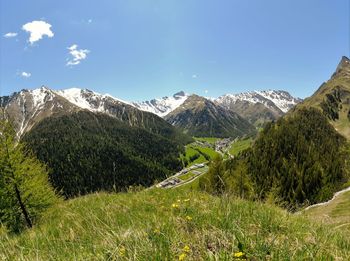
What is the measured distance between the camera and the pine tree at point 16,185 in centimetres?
2570

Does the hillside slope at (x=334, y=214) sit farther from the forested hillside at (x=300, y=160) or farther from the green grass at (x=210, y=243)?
the forested hillside at (x=300, y=160)

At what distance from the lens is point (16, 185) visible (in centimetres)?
2595

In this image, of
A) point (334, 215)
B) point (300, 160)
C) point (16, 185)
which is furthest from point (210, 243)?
point (300, 160)

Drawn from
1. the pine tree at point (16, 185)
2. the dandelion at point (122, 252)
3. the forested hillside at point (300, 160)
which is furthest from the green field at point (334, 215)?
the forested hillside at point (300, 160)

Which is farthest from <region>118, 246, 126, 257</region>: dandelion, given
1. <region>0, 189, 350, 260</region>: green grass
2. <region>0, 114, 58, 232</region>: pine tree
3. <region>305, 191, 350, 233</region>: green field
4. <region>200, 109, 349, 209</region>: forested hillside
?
<region>200, 109, 349, 209</region>: forested hillside

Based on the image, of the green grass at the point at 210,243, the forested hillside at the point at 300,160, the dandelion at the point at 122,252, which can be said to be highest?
the dandelion at the point at 122,252

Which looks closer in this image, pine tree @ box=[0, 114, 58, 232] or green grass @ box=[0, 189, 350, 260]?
green grass @ box=[0, 189, 350, 260]

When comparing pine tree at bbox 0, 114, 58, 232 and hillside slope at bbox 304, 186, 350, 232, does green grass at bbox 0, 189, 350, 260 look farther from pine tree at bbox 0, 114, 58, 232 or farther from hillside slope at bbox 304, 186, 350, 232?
pine tree at bbox 0, 114, 58, 232

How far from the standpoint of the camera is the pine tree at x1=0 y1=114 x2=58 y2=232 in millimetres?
25703

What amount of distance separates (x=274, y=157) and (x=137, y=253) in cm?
17166

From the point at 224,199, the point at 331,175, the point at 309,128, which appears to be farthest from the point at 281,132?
the point at 224,199

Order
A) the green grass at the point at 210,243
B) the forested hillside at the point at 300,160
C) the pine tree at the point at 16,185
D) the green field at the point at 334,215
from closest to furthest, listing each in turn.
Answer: the green grass at the point at 210,243
the green field at the point at 334,215
the pine tree at the point at 16,185
the forested hillside at the point at 300,160

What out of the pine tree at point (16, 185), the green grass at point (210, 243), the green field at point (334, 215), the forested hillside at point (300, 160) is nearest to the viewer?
the green grass at point (210, 243)

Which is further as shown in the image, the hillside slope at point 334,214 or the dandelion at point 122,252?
the hillside slope at point 334,214
